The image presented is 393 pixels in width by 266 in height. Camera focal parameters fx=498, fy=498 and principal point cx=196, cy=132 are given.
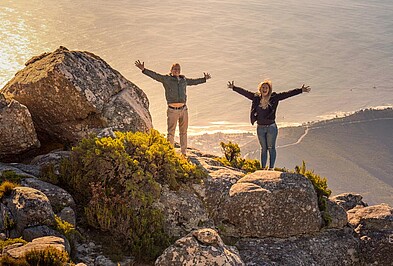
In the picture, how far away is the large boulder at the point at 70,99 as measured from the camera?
42.2 ft

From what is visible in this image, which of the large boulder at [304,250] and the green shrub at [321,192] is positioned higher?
the green shrub at [321,192]

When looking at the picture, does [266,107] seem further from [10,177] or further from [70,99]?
[10,177]

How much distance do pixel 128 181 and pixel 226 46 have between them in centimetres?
3582

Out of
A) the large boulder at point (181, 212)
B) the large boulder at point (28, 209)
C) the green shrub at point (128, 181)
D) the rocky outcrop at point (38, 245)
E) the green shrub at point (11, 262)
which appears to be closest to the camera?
the green shrub at point (11, 262)

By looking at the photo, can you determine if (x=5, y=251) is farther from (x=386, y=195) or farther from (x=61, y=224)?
(x=386, y=195)

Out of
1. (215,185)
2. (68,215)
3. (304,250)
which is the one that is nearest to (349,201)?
(304,250)

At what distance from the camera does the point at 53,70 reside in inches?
501

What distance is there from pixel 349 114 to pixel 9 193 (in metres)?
27.8

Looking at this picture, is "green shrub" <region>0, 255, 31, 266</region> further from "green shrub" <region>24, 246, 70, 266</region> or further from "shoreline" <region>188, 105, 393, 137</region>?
"shoreline" <region>188, 105, 393, 137</region>

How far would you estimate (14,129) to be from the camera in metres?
12.0

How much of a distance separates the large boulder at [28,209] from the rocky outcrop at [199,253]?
6.95 ft

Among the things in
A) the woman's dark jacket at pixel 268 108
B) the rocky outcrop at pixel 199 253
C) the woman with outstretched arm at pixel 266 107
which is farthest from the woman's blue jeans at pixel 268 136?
the rocky outcrop at pixel 199 253

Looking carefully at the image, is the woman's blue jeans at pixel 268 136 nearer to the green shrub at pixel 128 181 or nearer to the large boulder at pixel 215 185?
the large boulder at pixel 215 185

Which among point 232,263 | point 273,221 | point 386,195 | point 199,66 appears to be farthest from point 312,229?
point 199,66
